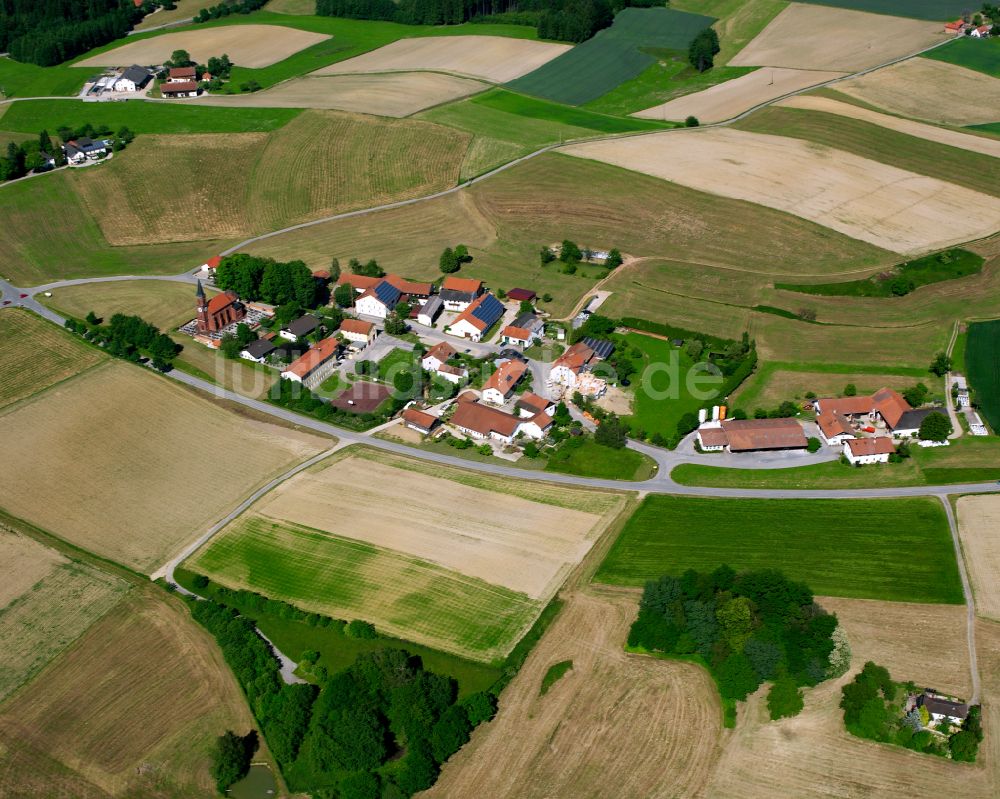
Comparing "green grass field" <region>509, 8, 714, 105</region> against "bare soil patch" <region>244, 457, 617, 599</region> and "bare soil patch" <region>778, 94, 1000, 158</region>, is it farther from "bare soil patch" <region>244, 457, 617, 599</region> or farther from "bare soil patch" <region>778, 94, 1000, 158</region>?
"bare soil patch" <region>244, 457, 617, 599</region>

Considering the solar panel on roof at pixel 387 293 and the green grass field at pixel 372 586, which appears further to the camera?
the solar panel on roof at pixel 387 293

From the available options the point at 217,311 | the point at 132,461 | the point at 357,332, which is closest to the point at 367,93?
the point at 217,311

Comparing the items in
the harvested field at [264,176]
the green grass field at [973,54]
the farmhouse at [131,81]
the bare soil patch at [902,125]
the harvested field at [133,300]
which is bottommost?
the harvested field at [133,300]

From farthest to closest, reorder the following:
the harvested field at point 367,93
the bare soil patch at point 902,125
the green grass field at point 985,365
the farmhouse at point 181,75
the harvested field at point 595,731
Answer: the farmhouse at point 181,75
the harvested field at point 367,93
the bare soil patch at point 902,125
the green grass field at point 985,365
the harvested field at point 595,731

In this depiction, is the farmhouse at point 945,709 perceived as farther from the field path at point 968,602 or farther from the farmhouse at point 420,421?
the farmhouse at point 420,421

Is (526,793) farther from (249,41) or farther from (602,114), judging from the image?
(249,41)

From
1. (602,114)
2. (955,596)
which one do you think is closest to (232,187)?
(602,114)

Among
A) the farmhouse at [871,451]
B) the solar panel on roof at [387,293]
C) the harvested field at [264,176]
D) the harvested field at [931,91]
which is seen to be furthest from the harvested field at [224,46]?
the farmhouse at [871,451]
